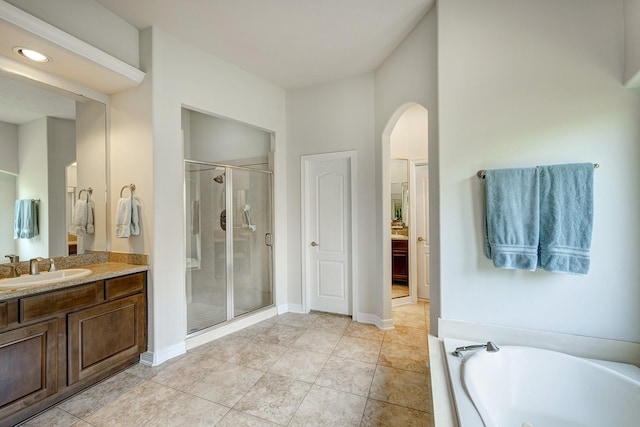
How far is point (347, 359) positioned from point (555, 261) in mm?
1773

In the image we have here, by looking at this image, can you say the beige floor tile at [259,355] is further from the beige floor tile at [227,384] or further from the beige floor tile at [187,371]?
the beige floor tile at [187,371]

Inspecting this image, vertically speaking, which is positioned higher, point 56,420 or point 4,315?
point 4,315

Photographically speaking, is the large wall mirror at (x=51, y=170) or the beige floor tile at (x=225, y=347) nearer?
the large wall mirror at (x=51, y=170)

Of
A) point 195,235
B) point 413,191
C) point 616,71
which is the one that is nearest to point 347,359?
point 195,235

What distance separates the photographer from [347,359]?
2434 millimetres

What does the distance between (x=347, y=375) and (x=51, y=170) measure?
3027 mm

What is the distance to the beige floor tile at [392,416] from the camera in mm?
1679

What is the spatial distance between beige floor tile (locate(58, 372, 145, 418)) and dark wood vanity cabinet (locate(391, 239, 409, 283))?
3721 millimetres

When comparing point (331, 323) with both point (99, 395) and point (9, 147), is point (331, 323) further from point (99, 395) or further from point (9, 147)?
point (9, 147)

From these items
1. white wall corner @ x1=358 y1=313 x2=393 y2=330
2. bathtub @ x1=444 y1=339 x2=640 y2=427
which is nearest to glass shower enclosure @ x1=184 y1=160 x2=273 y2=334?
white wall corner @ x1=358 y1=313 x2=393 y2=330

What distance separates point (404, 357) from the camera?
2461mm

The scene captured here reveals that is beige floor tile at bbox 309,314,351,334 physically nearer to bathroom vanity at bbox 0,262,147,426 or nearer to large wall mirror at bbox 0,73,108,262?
bathroom vanity at bbox 0,262,147,426

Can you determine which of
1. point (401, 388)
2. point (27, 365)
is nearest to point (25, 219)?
point (27, 365)

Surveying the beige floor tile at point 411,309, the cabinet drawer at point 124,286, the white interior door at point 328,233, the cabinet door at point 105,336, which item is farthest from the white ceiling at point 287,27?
the beige floor tile at point 411,309
